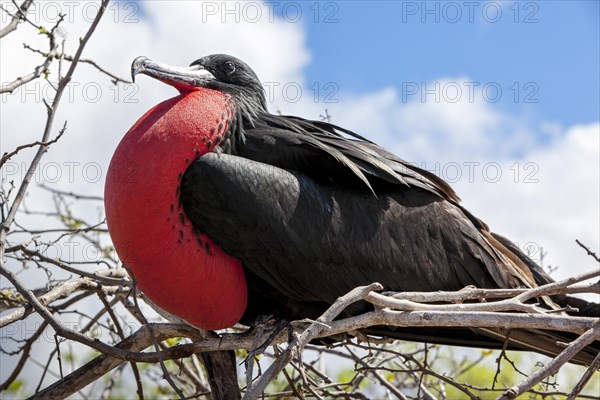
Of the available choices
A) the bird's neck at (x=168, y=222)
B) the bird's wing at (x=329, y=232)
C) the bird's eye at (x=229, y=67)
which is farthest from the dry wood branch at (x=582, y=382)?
the bird's eye at (x=229, y=67)

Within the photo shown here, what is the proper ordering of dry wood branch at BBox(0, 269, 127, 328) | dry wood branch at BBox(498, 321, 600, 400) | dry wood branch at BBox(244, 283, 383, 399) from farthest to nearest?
dry wood branch at BBox(0, 269, 127, 328), dry wood branch at BBox(244, 283, 383, 399), dry wood branch at BBox(498, 321, 600, 400)

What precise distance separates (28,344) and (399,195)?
211 cm

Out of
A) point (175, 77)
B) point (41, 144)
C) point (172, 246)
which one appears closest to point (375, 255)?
point (172, 246)

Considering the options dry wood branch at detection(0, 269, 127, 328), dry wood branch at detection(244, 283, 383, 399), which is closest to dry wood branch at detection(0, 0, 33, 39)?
dry wood branch at detection(0, 269, 127, 328)

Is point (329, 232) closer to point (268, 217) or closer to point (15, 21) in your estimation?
point (268, 217)

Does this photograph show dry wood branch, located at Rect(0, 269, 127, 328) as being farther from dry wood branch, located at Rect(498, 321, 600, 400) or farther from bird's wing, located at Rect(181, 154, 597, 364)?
dry wood branch, located at Rect(498, 321, 600, 400)

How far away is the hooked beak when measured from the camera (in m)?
4.46

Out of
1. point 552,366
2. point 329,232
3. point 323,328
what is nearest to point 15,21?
point 329,232

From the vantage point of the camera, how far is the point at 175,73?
4641mm

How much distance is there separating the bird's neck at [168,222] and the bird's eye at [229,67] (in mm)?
556

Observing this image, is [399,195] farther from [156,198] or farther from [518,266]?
[156,198]

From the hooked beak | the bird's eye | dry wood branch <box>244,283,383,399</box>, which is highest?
the bird's eye

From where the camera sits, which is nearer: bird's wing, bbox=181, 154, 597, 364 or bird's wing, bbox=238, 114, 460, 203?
bird's wing, bbox=181, 154, 597, 364

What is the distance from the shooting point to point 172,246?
4.25 m
